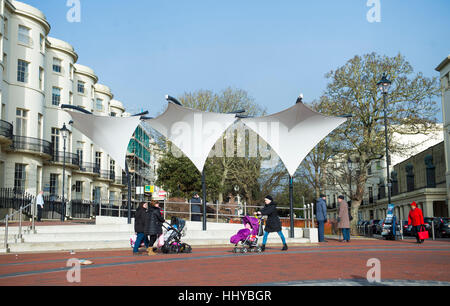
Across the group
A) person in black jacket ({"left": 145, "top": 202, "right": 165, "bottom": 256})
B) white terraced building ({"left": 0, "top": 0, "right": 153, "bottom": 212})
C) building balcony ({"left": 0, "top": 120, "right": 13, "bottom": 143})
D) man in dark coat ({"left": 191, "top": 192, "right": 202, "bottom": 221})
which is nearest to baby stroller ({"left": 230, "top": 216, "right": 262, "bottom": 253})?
person in black jacket ({"left": 145, "top": 202, "right": 165, "bottom": 256})

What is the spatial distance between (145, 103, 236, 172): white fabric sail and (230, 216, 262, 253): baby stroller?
6.33 metres

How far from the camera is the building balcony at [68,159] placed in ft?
155

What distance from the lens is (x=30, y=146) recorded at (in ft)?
133

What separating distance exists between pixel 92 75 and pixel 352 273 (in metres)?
53.6

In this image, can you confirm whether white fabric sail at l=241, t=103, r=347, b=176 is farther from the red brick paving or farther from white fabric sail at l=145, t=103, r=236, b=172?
the red brick paving

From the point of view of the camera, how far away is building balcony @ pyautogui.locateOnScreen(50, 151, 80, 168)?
155ft

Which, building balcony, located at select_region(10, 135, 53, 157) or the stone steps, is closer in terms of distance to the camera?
the stone steps

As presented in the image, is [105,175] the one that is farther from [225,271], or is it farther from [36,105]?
[225,271]

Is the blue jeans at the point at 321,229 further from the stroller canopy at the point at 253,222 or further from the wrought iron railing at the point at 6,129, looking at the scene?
the wrought iron railing at the point at 6,129

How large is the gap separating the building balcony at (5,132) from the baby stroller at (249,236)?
26.0 meters

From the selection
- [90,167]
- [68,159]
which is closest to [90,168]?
[90,167]

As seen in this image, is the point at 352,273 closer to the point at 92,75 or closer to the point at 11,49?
the point at 11,49

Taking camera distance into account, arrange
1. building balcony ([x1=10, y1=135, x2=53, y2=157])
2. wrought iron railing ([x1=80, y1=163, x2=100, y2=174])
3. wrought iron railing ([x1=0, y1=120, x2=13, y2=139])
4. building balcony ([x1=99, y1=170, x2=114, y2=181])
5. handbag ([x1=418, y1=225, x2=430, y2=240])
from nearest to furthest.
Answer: handbag ([x1=418, y1=225, x2=430, y2=240]), wrought iron railing ([x1=0, y1=120, x2=13, y2=139]), building balcony ([x1=10, y1=135, x2=53, y2=157]), wrought iron railing ([x1=80, y1=163, x2=100, y2=174]), building balcony ([x1=99, y1=170, x2=114, y2=181])

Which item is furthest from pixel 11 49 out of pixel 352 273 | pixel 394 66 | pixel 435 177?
pixel 435 177
